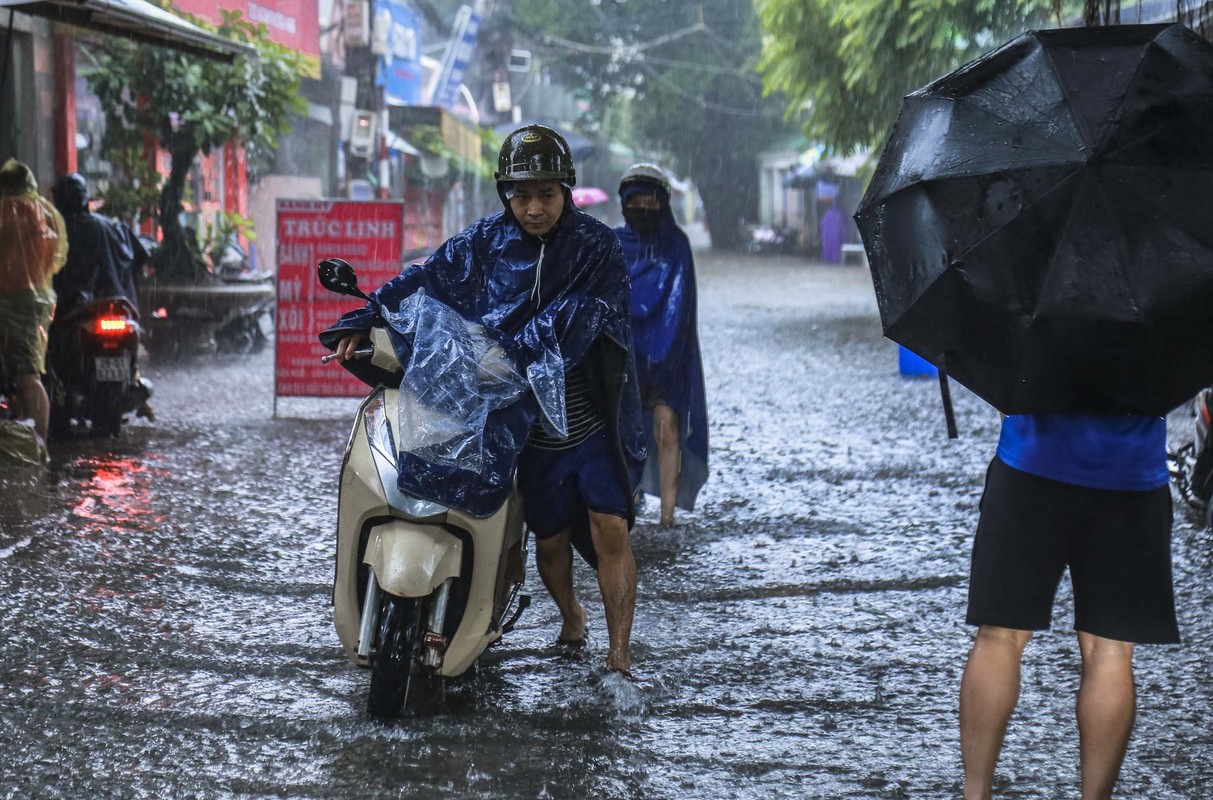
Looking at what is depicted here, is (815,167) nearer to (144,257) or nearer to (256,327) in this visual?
(256,327)

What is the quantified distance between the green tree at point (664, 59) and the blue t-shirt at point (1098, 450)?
132 feet

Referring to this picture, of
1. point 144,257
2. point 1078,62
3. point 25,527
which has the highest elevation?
point 1078,62

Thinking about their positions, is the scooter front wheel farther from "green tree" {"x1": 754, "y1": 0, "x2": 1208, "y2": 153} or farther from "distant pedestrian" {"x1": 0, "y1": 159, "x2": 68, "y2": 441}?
"green tree" {"x1": 754, "y1": 0, "x2": 1208, "y2": 153}

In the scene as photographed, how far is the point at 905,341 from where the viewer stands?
303 centimetres

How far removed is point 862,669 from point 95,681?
2344 mm

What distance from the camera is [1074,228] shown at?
286cm

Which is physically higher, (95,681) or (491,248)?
(491,248)

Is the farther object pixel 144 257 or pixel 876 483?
pixel 144 257

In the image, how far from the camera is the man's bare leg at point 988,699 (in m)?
3.14

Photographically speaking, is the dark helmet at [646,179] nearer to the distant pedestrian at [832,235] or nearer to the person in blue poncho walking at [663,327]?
the person in blue poncho walking at [663,327]

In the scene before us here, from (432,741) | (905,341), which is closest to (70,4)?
(432,741)

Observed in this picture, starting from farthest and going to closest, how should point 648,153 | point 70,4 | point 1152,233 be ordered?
1. point 648,153
2. point 70,4
3. point 1152,233

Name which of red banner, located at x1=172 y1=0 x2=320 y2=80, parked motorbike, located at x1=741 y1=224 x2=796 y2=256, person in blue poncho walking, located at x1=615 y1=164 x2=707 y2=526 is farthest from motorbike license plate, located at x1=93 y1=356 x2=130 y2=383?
parked motorbike, located at x1=741 y1=224 x2=796 y2=256

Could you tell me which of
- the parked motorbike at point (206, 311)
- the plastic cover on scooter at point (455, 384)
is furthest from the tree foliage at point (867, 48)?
the plastic cover on scooter at point (455, 384)
